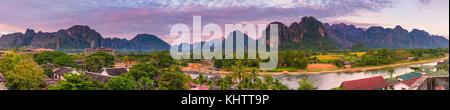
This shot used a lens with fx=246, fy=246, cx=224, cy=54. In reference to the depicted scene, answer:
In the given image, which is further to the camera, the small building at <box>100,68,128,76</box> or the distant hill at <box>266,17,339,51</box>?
the distant hill at <box>266,17,339,51</box>

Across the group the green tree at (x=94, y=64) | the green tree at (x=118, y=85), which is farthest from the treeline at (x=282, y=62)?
the green tree at (x=118, y=85)

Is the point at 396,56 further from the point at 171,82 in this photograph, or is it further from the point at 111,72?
the point at 111,72

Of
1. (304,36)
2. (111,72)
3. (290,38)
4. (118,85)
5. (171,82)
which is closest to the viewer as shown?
(118,85)

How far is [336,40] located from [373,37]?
945 cm

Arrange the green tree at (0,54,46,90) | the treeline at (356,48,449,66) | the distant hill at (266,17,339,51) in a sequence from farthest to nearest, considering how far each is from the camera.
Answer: the distant hill at (266,17,339,51) < the treeline at (356,48,449,66) < the green tree at (0,54,46,90)

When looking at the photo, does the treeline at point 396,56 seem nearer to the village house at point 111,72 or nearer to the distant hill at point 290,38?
the village house at point 111,72

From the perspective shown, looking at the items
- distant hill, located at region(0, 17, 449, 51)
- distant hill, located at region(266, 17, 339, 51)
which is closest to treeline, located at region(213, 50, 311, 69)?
distant hill, located at region(0, 17, 449, 51)

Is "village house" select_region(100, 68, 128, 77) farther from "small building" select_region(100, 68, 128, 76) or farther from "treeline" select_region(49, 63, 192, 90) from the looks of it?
"treeline" select_region(49, 63, 192, 90)

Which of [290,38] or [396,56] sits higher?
[290,38]

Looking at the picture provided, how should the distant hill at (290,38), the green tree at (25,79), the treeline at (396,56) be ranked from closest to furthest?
the green tree at (25,79)
the treeline at (396,56)
the distant hill at (290,38)

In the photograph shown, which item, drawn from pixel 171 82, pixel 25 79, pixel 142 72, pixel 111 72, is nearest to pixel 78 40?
pixel 111 72

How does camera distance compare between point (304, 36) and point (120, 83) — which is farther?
point (304, 36)

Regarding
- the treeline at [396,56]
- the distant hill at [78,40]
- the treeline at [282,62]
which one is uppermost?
the distant hill at [78,40]
